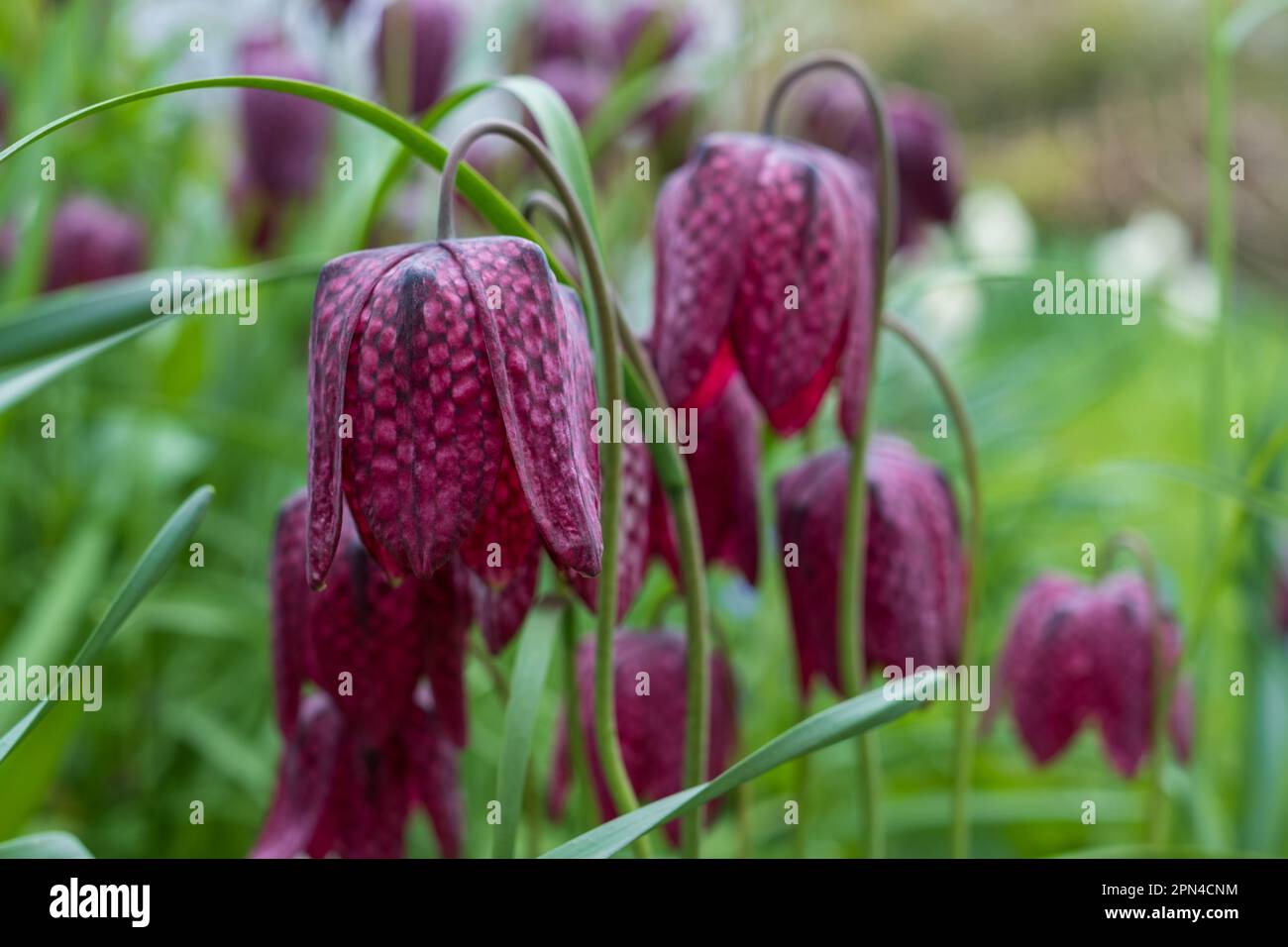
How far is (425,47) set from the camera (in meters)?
2.00

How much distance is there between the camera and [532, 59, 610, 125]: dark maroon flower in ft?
5.90

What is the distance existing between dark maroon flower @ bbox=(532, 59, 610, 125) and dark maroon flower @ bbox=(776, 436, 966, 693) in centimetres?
97

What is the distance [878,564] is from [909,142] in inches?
49.1

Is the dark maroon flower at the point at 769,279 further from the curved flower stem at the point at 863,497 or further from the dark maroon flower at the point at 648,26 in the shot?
the dark maroon flower at the point at 648,26

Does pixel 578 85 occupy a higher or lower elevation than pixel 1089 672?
higher

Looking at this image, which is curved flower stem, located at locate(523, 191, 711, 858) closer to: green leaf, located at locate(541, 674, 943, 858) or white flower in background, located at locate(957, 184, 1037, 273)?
green leaf, located at locate(541, 674, 943, 858)

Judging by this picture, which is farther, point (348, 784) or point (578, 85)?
point (578, 85)

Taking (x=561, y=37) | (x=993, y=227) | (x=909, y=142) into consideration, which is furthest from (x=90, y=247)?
(x=993, y=227)

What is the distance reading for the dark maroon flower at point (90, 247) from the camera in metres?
1.75

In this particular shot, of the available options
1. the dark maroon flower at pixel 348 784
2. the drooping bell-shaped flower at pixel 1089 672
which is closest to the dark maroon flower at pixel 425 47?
the drooping bell-shaped flower at pixel 1089 672

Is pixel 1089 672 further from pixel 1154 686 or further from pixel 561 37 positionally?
pixel 561 37

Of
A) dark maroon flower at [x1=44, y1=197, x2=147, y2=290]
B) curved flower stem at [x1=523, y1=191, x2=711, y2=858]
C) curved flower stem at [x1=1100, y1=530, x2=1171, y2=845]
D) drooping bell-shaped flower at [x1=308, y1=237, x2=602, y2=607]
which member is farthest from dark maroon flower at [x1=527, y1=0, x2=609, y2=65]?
drooping bell-shaped flower at [x1=308, y1=237, x2=602, y2=607]

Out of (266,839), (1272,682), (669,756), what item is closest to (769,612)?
(1272,682)
